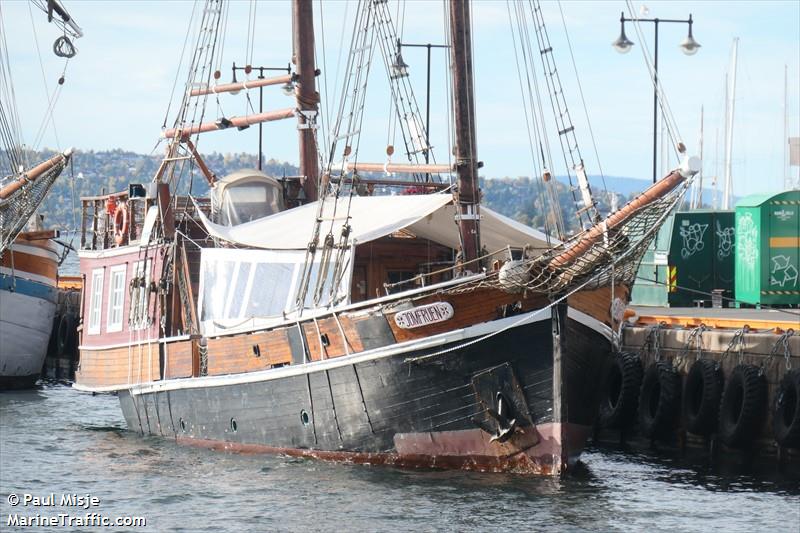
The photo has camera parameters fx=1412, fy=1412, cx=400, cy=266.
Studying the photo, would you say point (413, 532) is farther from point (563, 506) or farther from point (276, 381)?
point (276, 381)

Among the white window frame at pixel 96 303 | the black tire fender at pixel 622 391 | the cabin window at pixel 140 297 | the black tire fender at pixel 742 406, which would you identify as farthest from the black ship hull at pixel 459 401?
the white window frame at pixel 96 303

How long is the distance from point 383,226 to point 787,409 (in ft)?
24.2

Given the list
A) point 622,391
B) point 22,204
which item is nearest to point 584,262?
point 622,391

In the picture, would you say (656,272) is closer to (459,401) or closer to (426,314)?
(459,401)

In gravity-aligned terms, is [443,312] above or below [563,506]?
above

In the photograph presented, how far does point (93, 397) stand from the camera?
3944cm

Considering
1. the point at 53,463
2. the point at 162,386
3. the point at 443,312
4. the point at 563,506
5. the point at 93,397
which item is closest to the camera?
the point at 563,506

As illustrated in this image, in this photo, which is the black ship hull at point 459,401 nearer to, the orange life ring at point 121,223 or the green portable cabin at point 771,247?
the orange life ring at point 121,223

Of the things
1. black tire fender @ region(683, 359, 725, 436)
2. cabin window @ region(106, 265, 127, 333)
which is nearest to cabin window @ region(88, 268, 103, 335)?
cabin window @ region(106, 265, 127, 333)

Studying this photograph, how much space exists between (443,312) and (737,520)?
213 inches

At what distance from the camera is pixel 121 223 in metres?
31.0

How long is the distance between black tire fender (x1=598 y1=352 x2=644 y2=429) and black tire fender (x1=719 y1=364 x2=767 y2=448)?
98.0 inches

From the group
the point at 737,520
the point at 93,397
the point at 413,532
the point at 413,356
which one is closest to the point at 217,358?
A: the point at 413,356

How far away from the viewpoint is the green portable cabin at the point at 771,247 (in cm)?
3300
